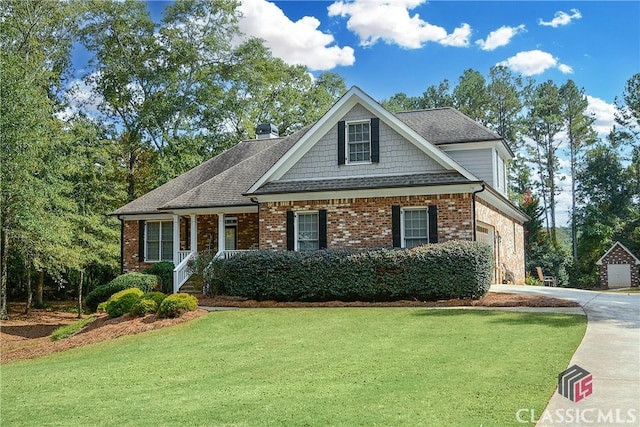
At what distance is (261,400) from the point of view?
653 centimetres

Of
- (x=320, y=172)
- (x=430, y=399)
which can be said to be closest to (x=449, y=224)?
(x=320, y=172)

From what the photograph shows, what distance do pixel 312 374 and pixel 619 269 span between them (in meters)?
36.2

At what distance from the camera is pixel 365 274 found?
16.3 meters

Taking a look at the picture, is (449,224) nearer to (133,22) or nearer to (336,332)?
(336,332)

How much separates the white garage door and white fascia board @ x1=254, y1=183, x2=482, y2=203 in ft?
84.8

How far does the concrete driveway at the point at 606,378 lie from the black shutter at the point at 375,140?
8.72 m

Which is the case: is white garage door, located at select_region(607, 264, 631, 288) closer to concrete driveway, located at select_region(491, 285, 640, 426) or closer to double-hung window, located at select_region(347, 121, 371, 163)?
double-hung window, located at select_region(347, 121, 371, 163)

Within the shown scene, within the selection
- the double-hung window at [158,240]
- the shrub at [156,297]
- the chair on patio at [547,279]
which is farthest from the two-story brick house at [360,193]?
the chair on patio at [547,279]

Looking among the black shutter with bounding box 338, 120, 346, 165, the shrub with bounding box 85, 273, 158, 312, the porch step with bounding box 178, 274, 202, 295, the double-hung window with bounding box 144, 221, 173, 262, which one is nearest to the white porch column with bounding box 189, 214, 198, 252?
the porch step with bounding box 178, 274, 202, 295

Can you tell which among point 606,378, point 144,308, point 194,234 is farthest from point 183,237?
point 606,378

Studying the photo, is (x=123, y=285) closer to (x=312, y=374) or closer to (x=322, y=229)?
(x=322, y=229)

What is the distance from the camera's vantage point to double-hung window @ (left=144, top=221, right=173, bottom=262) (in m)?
24.5

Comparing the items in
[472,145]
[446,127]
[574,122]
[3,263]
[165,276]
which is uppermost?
[574,122]

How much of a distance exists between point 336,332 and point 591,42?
1289cm
